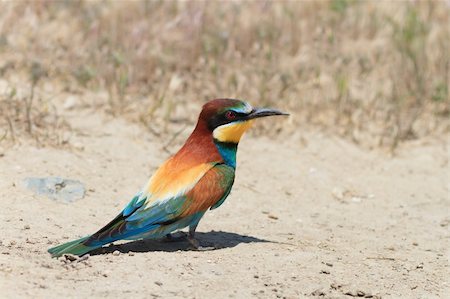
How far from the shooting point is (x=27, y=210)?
195 inches

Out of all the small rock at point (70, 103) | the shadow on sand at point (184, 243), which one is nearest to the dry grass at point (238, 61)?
the small rock at point (70, 103)

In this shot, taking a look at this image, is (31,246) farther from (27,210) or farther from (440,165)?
(440,165)

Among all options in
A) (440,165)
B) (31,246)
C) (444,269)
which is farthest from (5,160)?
(440,165)

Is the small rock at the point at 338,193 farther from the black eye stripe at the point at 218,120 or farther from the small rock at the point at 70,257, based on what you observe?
the small rock at the point at 70,257

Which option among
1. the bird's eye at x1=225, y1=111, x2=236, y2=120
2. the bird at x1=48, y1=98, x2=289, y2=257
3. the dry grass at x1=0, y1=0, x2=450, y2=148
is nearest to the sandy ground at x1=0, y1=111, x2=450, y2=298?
the bird at x1=48, y1=98, x2=289, y2=257

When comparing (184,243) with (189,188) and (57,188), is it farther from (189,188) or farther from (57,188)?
(57,188)

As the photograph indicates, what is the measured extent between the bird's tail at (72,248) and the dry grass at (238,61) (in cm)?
243

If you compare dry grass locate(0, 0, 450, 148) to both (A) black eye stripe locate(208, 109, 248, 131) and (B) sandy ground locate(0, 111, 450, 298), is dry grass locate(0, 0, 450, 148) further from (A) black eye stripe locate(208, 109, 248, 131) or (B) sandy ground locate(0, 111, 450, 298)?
(A) black eye stripe locate(208, 109, 248, 131)

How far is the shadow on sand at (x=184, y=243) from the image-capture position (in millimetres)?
4621

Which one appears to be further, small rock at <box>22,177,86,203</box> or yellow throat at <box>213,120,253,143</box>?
small rock at <box>22,177,86,203</box>

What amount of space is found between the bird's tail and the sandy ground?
1.9 inches

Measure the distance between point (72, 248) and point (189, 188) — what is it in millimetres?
674

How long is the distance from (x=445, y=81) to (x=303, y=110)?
4.25 feet

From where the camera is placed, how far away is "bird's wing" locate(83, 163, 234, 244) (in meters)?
4.40
